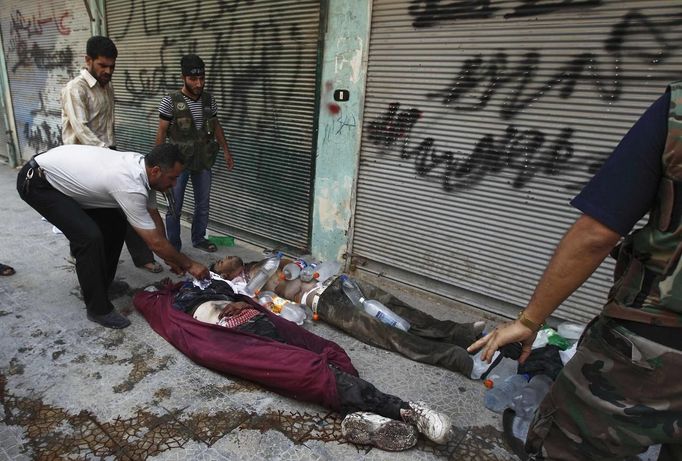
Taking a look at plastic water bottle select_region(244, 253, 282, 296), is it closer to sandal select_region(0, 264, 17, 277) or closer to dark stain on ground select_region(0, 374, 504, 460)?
dark stain on ground select_region(0, 374, 504, 460)

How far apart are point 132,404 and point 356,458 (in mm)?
1299

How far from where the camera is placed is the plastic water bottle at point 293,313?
133 inches

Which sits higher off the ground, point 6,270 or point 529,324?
point 529,324

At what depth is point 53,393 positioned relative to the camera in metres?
2.41

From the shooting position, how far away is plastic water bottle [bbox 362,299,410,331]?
10.8 feet

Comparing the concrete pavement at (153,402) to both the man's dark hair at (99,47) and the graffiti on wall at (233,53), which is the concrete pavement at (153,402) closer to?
the man's dark hair at (99,47)

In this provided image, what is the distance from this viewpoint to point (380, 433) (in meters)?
2.13

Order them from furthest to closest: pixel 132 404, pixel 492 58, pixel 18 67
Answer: pixel 18 67, pixel 492 58, pixel 132 404

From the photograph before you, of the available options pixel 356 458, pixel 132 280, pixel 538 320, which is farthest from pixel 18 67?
pixel 538 320

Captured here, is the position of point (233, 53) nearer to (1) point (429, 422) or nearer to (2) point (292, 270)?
(2) point (292, 270)

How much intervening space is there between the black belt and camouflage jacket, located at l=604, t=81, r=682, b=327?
2cm

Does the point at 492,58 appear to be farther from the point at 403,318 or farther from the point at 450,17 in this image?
the point at 403,318

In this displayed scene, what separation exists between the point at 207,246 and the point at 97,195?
1.94 m

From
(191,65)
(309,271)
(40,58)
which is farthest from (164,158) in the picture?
(40,58)
